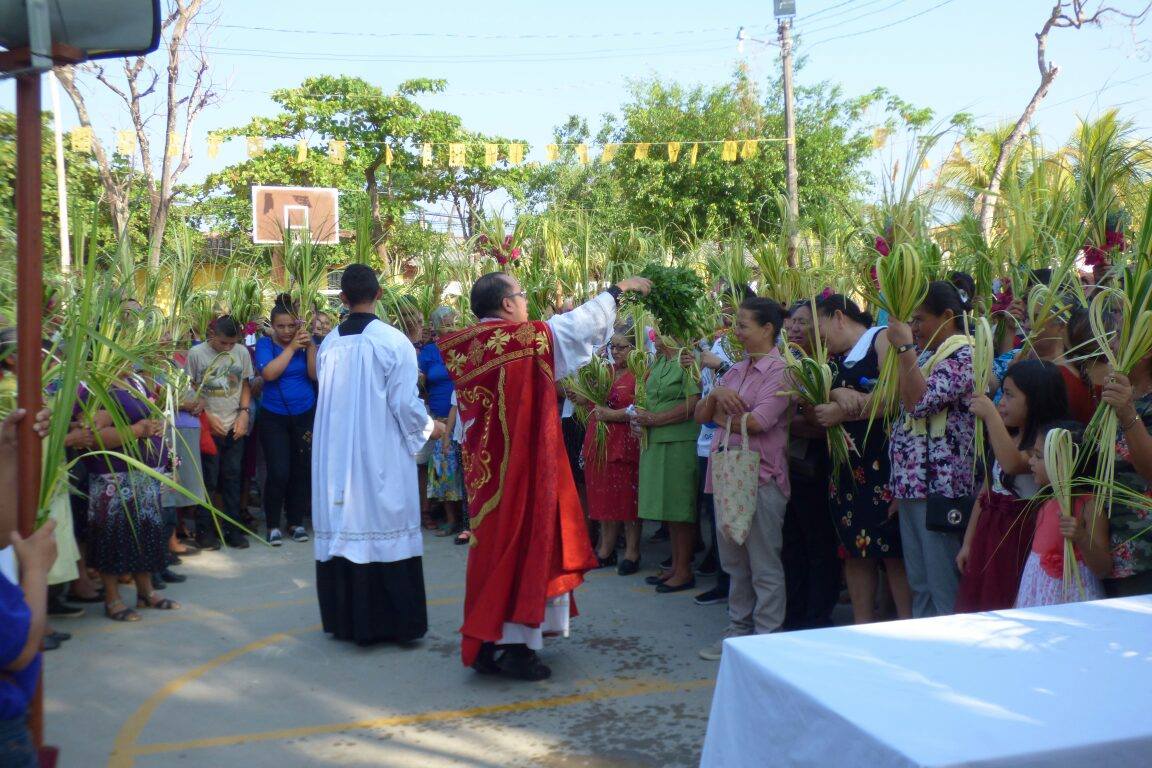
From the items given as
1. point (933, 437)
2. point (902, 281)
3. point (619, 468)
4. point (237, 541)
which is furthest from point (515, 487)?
point (237, 541)

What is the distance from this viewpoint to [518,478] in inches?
→ 201

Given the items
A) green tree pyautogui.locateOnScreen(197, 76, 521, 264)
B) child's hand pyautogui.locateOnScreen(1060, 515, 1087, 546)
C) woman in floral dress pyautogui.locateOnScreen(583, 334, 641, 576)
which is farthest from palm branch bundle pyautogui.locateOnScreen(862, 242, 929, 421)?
green tree pyautogui.locateOnScreen(197, 76, 521, 264)

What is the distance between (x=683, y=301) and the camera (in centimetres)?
567

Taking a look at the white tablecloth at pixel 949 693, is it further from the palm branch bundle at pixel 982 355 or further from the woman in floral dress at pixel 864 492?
the woman in floral dress at pixel 864 492

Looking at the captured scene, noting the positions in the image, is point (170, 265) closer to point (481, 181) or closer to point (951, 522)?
point (951, 522)

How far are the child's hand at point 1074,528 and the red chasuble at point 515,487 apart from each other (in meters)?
2.33

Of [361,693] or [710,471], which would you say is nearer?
[361,693]

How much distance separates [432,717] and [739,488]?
1.85 metres

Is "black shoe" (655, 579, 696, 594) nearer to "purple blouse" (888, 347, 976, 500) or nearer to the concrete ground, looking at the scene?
the concrete ground

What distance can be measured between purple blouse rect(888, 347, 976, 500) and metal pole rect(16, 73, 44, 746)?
343 cm

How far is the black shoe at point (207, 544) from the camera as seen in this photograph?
28.4 ft

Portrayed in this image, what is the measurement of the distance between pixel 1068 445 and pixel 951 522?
135 centimetres

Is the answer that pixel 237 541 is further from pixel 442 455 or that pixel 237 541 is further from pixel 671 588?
pixel 671 588

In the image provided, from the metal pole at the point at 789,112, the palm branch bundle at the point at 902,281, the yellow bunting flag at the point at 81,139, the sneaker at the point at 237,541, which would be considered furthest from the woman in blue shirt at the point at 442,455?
the metal pole at the point at 789,112
